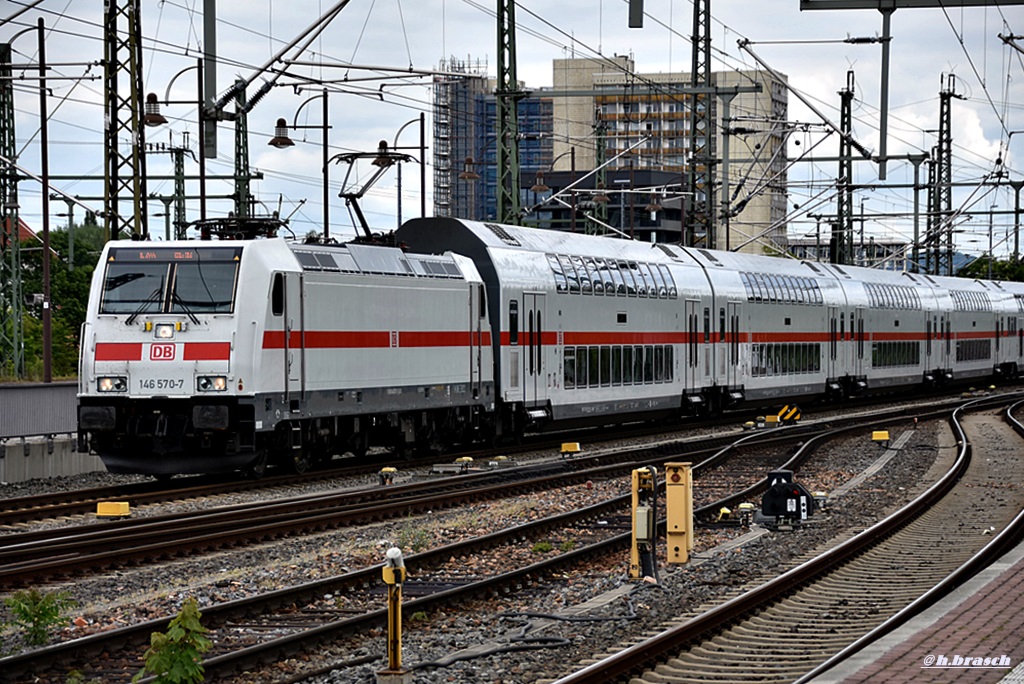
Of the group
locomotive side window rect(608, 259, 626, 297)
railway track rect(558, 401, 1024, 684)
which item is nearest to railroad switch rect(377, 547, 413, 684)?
railway track rect(558, 401, 1024, 684)

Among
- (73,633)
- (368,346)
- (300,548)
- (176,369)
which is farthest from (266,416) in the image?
(73,633)

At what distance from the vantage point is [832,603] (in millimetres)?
13578

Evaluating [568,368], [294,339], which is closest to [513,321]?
[568,368]

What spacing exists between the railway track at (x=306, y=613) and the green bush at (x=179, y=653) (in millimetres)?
904

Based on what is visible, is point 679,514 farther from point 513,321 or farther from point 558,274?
point 558,274

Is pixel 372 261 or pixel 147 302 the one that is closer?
pixel 147 302

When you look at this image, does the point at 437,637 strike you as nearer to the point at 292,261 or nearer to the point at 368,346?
the point at 292,261

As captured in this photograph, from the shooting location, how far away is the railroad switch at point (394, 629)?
9.99 m

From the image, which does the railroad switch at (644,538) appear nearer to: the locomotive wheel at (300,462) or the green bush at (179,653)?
the green bush at (179,653)

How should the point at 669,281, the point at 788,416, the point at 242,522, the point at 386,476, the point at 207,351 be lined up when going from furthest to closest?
the point at 788,416, the point at 669,281, the point at 386,476, the point at 207,351, the point at 242,522

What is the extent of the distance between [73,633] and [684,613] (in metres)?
5.07

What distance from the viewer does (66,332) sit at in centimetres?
5906

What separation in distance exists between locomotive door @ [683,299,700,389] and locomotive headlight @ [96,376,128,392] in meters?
18.3

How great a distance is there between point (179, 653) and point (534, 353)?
21.0 metres
